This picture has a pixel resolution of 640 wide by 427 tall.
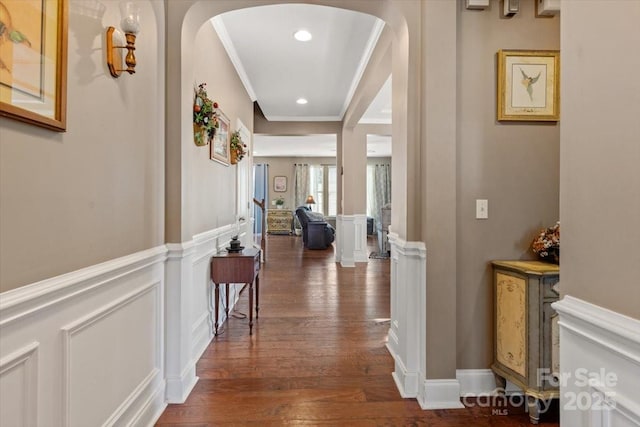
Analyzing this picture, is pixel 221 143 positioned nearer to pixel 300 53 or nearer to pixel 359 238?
pixel 300 53

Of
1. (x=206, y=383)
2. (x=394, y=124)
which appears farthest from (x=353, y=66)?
(x=206, y=383)

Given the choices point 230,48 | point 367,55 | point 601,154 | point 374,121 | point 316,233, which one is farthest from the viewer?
point 316,233

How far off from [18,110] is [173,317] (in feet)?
4.42

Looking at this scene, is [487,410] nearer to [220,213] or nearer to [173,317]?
[173,317]

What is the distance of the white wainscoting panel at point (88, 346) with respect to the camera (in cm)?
90

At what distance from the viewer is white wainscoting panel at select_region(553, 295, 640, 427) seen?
0.79m

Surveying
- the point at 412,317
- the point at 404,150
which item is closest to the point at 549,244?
the point at 412,317

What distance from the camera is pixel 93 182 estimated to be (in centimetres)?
122

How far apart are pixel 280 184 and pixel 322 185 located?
4.84 ft

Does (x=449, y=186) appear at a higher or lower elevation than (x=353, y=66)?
lower

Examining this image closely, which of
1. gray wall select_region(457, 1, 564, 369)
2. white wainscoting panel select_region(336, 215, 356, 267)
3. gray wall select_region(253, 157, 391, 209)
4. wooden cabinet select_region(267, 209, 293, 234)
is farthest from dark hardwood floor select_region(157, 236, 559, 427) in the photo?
gray wall select_region(253, 157, 391, 209)

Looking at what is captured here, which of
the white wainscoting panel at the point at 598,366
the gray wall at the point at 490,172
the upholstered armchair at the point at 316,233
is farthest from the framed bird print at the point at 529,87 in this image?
the upholstered armchair at the point at 316,233

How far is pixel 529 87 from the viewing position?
77.1 inches

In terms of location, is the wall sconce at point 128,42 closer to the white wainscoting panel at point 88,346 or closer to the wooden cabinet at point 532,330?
the white wainscoting panel at point 88,346
